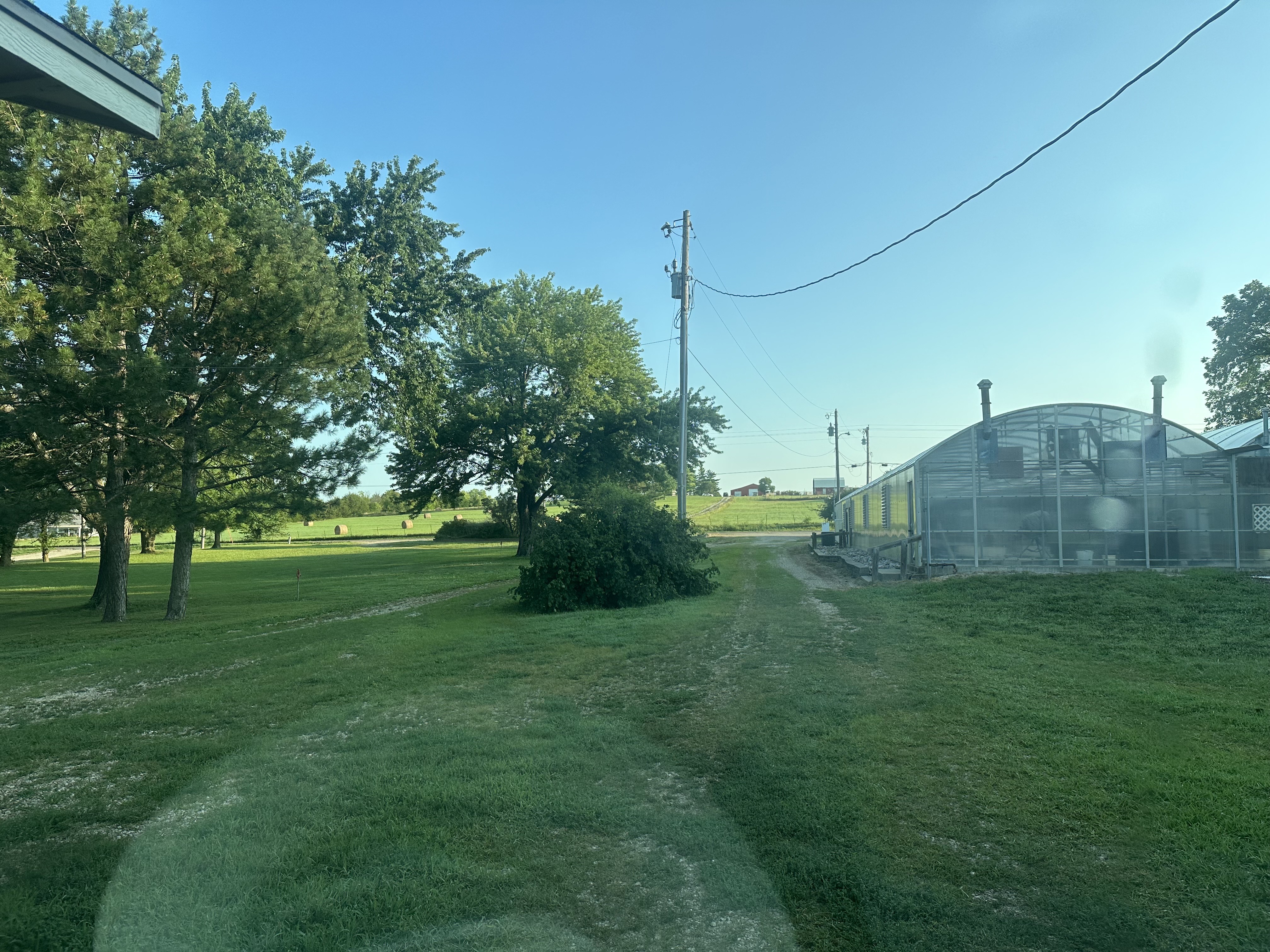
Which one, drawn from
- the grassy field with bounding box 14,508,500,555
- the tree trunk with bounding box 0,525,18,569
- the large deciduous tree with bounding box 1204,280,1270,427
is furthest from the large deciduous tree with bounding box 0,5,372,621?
the grassy field with bounding box 14,508,500,555

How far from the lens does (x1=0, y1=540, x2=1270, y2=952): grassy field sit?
332cm

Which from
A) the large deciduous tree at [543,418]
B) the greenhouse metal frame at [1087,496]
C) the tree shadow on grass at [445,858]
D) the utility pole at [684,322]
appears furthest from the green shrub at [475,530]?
the tree shadow on grass at [445,858]

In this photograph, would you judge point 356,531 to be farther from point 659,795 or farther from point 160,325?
point 659,795

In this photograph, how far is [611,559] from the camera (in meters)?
16.1

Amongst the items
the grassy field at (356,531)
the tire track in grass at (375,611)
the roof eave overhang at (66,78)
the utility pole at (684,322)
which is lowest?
the tire track in grass at (375,611)

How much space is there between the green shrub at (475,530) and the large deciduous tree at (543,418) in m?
22.5

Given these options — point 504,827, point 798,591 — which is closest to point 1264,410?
point 798,591

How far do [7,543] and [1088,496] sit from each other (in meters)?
34.2

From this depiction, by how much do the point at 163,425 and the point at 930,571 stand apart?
1695cm

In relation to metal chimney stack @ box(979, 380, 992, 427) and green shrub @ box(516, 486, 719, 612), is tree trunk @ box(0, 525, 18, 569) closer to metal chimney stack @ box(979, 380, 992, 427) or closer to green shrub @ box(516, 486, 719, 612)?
green shrub @ box(516, 486, 719, 612)

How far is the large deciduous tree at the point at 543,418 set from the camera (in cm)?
3169

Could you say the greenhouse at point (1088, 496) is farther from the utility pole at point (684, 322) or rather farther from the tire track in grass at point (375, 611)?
the tire track in grass at point (375, 611)

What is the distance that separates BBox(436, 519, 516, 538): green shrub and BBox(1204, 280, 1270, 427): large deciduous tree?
136 ft

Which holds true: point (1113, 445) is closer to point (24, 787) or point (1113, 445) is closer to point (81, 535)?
point (24, 787)
